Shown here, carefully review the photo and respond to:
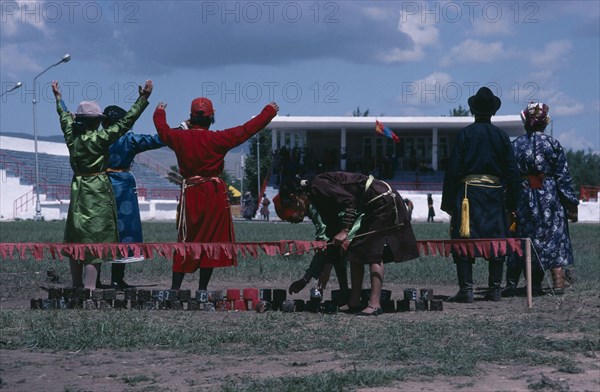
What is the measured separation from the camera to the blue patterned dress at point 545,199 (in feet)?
35.4

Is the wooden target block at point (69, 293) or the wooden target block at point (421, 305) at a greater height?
the wooden target block at point (69, 293)

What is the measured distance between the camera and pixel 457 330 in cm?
746

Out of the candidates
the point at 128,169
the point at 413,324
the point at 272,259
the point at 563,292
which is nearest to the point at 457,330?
the point at 413,324

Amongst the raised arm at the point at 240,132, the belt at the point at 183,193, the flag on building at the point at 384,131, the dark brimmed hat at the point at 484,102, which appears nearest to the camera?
the raised arm at the point at 240,132

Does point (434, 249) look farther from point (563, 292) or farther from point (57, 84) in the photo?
point (57, 84)

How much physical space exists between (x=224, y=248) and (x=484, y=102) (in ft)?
10.1

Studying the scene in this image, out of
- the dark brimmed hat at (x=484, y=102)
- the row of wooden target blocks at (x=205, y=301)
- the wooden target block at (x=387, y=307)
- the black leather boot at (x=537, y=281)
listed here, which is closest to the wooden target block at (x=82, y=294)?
the row of wooden target blocks at (x=205, y=301)

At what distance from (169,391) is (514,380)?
6.28ft

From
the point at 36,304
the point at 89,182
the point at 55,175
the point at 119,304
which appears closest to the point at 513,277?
the point at 119,304

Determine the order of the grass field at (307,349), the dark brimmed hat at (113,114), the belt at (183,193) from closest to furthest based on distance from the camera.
Answer: the grass field at (307,349)
the belt at (183,193)
the dark brimmed hat at (113,114)

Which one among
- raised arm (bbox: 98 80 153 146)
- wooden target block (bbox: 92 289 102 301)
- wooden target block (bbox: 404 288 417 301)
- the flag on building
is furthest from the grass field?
the flag on building

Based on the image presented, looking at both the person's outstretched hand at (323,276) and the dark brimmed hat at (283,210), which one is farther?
the person's outstretched hand at (323,276)

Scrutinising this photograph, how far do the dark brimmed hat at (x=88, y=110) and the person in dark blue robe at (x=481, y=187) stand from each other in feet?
11.8

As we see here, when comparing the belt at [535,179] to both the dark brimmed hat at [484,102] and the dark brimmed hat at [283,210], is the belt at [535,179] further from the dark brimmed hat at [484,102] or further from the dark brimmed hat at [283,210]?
the dark brimmed hat at [283,210]
